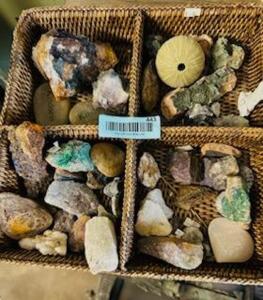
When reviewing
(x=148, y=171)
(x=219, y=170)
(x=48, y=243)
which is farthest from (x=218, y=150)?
(x=48, y=243)

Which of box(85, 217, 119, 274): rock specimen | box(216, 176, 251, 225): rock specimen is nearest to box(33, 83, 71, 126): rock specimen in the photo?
box(85, 217, 119, 274): rock specimen

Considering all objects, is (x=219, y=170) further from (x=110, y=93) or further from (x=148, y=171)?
(x=110, y=93)

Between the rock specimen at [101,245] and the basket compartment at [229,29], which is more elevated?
the basket compartment at [229,29]

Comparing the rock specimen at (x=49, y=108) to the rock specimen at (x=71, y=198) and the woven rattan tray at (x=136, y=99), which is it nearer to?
the woven rattan tray at (x=136, y=99)

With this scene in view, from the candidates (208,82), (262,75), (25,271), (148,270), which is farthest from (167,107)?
(25,271)

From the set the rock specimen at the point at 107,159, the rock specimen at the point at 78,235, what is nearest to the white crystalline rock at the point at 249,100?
the rock specimen at the point at 107,159

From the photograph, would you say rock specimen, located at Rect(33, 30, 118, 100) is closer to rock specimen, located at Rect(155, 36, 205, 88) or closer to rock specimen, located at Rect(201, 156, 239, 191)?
rock specimen, located at Rect(155, 36, 205, 88)

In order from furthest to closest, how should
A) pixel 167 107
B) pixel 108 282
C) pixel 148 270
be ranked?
pixel 108 282 → pixel 167 107 → pixel 148 270

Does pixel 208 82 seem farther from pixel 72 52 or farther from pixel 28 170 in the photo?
pixel 28 170
